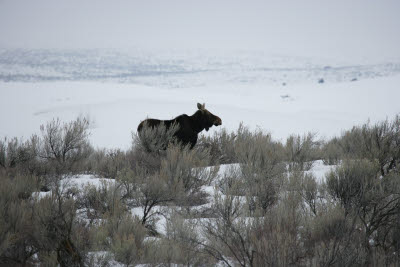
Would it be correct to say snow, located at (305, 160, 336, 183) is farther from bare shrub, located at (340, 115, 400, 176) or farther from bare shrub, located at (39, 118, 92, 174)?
bare shrub, located at (39, 118, 92, 174)

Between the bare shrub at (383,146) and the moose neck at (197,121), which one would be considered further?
the moose neck at (197,121)

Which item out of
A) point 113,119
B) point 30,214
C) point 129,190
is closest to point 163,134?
point 129,190

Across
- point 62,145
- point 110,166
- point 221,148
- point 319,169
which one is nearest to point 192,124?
point 221,148

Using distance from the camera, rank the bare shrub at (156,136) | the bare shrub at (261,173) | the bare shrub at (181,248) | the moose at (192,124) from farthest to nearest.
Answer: the moose at (192,124), the bare shrub at (156,136), the bare shrub at (261,173), the bare shrub at (181,248)

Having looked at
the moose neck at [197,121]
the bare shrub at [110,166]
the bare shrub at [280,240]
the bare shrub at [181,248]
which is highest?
the moose neck at [197,121]

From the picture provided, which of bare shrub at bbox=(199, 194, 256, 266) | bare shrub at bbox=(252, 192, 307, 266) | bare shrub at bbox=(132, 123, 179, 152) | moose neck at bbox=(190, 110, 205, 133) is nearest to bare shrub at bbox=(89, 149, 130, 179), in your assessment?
bare shrub at bbox=(132, 123, 179, 152)

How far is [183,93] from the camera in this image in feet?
193

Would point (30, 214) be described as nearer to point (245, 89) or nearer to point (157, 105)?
point (157, 105)

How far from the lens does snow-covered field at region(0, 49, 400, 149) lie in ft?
112

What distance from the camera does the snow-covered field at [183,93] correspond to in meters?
34.2

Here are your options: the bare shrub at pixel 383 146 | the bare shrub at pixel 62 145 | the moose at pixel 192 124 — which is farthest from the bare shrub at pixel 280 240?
the bare shrub at pixel 62 145

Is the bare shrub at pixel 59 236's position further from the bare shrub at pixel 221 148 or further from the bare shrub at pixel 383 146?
the bare shrub at pixel 221 148

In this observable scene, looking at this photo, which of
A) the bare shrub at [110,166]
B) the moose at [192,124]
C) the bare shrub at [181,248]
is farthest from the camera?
the moose at [192,124]

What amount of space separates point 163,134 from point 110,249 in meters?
4.85
